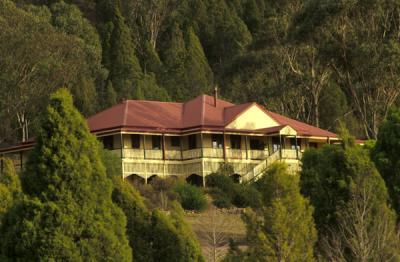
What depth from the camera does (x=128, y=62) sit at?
303ft

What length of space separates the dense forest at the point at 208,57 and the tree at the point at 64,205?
1371 inches

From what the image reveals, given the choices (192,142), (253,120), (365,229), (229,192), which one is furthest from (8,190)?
(253,120)

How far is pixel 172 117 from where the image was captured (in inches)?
2514

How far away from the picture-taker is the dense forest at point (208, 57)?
6231 centimetres

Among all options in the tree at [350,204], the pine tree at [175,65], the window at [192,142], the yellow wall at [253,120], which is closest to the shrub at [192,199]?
the window at [192,142]

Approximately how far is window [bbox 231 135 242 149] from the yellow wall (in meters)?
0.81

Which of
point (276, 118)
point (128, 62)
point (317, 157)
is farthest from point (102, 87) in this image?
point (317, 157)

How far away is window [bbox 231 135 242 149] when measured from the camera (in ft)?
208

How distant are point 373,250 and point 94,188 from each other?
7600mm

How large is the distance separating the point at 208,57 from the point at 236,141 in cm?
4745

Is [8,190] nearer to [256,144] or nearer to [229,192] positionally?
[229,192]

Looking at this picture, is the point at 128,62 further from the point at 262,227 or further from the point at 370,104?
the point at 262,227

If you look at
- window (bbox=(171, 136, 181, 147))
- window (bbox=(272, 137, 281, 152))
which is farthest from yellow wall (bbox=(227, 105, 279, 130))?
window (bbox=(171, 136, 181, 147))

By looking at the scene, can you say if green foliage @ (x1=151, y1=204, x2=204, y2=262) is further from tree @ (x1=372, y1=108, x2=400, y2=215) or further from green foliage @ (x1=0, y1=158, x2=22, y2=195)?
tree @ (x1=372, y1=108, x2=400, y2=215)
